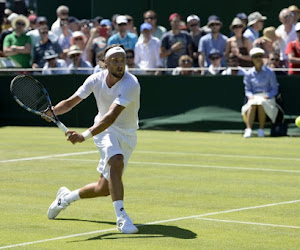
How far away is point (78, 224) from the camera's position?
844 centimetres

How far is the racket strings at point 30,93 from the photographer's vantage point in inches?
335

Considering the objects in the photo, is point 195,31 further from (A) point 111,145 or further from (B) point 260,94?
(A) point 111,145

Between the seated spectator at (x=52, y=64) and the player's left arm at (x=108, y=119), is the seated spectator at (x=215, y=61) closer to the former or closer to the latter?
the seated spectator at (x=52, y=64)

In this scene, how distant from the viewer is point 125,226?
790cm

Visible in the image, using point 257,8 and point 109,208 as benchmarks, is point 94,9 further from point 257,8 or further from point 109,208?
point 109,208

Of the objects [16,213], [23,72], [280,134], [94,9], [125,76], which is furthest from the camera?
[94,9]

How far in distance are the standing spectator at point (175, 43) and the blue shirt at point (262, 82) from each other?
1.99 metres

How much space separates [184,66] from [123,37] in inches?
68.1

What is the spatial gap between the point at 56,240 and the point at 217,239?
4.64 feet

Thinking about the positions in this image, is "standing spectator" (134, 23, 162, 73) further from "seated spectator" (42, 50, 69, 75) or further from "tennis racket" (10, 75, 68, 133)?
"tennis racket" (10, 75, 68, 133)

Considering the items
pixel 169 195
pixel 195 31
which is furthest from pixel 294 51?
pixel 169 195

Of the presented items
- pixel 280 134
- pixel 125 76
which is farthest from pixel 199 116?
pixel 125 76

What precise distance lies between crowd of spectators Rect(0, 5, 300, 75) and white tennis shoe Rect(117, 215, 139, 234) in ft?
36.1

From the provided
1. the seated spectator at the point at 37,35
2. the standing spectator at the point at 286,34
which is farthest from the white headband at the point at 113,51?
the seated spectator at the point at 37,35
